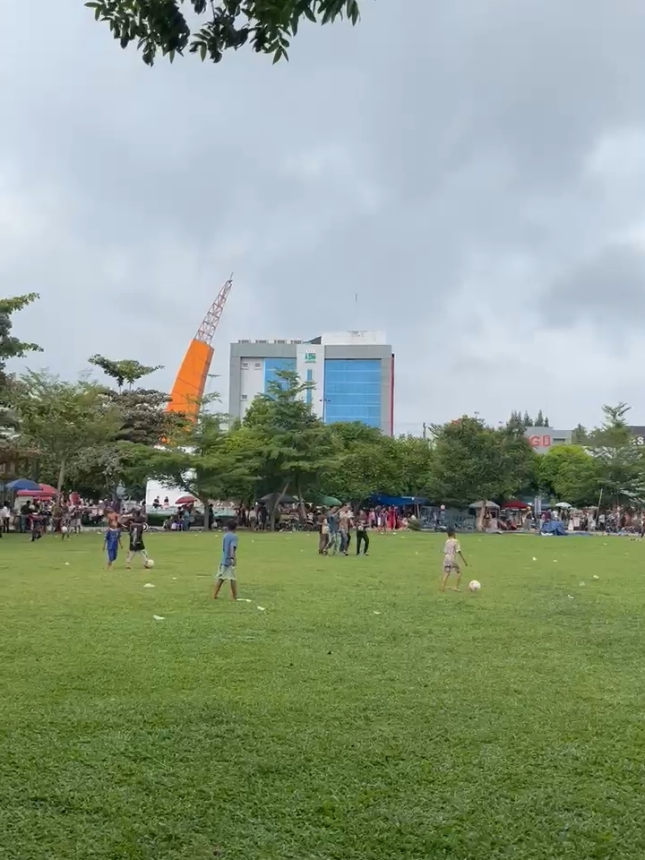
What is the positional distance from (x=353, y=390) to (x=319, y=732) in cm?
10531

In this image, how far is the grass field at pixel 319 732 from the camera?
14.3ft

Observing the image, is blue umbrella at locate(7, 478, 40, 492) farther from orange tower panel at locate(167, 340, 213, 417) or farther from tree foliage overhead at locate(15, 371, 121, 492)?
orange tower panel at locate(167, 340, 213, 417)

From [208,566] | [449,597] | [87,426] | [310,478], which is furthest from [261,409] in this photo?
[449,597]

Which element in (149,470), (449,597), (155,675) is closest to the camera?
(155,675)

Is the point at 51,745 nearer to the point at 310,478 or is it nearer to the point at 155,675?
the point at 155,675

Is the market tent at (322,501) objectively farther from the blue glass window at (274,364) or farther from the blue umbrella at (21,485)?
the blue glass window at (274,364)

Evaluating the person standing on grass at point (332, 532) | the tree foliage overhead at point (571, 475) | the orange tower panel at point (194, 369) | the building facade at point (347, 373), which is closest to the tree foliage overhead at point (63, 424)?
the person standing on grass at point (332, 532)

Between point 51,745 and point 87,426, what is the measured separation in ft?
102

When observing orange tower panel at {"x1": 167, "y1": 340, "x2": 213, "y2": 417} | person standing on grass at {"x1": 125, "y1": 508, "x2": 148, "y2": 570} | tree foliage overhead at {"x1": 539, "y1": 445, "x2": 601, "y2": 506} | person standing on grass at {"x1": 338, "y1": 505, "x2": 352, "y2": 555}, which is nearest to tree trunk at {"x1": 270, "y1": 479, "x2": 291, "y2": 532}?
person standing on grass at {"x1": 338, "y1": 505, "x2": 352, "y2": 555}

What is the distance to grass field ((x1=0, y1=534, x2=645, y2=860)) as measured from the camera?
4363 mm

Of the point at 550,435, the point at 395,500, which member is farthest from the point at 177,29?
the point at 550,435

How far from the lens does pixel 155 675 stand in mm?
7543

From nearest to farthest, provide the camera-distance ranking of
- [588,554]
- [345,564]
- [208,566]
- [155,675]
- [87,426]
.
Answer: [155,675] → [208,566] → [345,564] → [588,554] → [87,426]

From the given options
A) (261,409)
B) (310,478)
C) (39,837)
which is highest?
(261,409)
